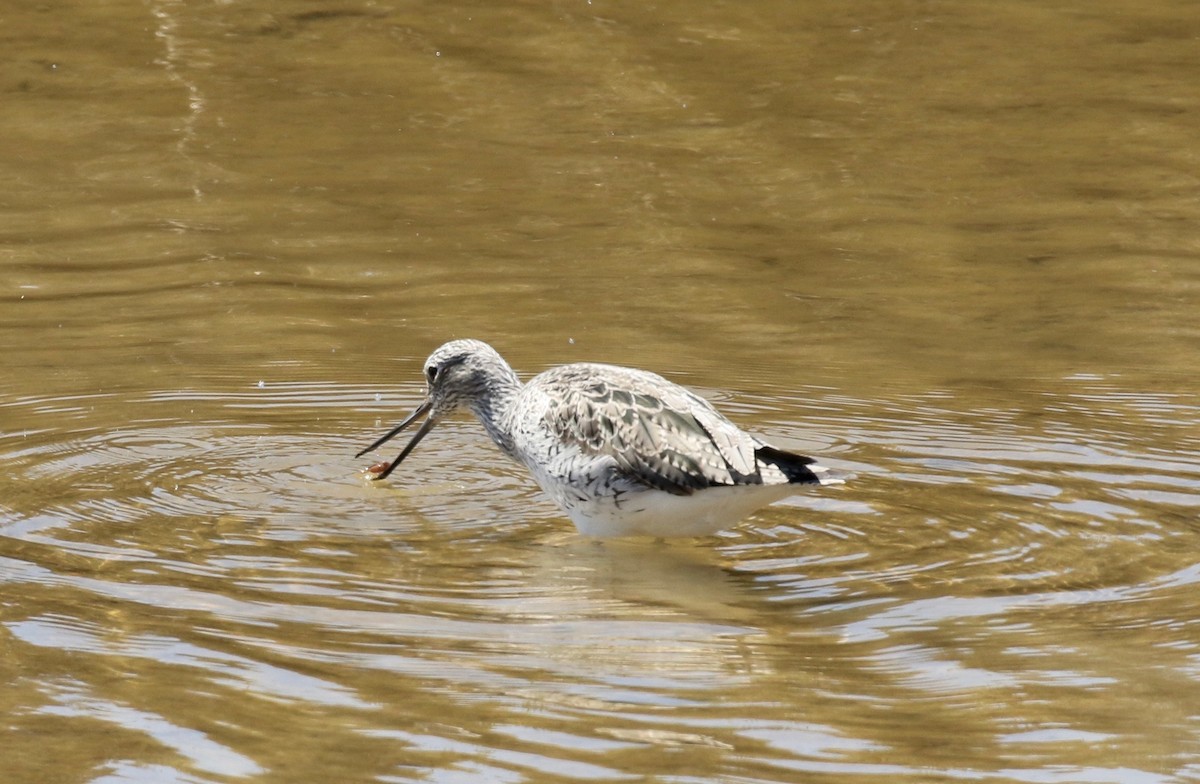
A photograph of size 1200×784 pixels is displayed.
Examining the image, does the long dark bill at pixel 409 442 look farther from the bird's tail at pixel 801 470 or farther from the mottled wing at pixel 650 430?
the bird's tail at pixel 801 470

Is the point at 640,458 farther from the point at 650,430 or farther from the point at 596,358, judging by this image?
the point at 596,358

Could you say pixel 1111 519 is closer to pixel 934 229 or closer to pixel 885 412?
pixel 885 412

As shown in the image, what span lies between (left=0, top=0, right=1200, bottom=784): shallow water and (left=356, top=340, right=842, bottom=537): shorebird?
0.80ft

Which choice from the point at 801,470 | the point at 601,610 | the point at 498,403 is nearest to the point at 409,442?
the point at 498,403

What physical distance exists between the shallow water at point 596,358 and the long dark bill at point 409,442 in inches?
3.2

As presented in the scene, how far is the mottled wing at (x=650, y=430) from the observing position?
708 cm

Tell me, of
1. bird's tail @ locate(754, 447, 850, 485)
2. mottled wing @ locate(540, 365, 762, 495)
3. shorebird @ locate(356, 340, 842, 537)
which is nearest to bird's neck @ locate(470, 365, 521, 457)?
shorebird @ locate(356, 340, 842, 537)

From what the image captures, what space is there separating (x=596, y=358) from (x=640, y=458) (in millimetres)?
2408

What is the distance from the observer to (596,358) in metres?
9.60

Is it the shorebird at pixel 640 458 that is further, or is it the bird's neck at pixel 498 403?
the bird's neck at pixel 498 403

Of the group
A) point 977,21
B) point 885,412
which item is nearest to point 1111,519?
point 885,412

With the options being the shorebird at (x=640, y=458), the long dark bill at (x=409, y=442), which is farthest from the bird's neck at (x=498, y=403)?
the long dark bill at (x=409, y=442)

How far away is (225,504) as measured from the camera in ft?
25.1

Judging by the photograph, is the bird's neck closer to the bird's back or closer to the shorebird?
the shorebird
